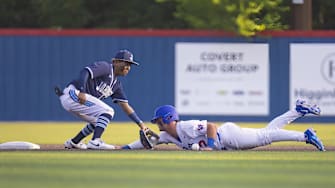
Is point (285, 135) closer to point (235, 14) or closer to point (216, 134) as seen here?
point (216, 134)

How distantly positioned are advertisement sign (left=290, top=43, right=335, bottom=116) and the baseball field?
27.2 ft

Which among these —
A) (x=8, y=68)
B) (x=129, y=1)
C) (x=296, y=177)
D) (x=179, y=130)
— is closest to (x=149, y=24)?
(x=129, y=1)

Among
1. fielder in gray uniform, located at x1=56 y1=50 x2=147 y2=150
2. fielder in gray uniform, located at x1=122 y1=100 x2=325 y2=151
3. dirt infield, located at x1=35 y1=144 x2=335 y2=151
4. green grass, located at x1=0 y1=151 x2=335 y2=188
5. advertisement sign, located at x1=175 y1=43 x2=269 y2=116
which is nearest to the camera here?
green grass, located at x1=0 y1=151 x2=335 y2=188

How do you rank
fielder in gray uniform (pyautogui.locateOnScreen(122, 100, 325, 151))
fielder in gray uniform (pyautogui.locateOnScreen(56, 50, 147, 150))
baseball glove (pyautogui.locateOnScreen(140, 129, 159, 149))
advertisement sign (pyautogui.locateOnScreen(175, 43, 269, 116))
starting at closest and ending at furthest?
fielder in gray uniform (pyautogui.locateOnScreen(122, 100, 325, 151)), baseball glove (pyautogui.locateOnScreen(140, 129, 159, 149)), fielder in gray uniform (pyautogui.locateOnScreen(56, 50, 147, 150)), advertisement sign (pyautogui.locateOnScreen(175, 43, 269, 116))

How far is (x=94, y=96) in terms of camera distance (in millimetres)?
14492

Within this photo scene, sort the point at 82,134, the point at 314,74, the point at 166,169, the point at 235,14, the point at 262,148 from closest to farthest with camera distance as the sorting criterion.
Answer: the point at 166,169 → the point at 82,134 → the point at 262,148 → the point at 314,74 → the point at 235,14

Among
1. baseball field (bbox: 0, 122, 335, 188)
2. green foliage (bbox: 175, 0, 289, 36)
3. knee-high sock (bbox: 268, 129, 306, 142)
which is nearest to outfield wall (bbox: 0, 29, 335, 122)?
green foliage (bbox: 175, 0, 289, 36)

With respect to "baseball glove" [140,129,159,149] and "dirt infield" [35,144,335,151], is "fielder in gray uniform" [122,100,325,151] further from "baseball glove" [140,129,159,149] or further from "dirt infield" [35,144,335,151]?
"dirt infield" [35,144,335,151]

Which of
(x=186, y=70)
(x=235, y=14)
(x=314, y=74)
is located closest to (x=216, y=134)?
(x=186, y=70)

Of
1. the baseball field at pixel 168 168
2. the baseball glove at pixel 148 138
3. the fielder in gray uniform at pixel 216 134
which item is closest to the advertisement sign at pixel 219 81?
the baseball field at pixel 168 168

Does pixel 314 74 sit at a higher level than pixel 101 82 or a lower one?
lower

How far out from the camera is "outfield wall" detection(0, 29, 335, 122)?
23.7 metres

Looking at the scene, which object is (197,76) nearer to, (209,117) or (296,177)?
(209,117)

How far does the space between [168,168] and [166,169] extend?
0.13 metres
